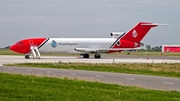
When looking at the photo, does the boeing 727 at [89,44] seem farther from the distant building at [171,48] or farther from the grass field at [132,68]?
the distant building at [171,48]

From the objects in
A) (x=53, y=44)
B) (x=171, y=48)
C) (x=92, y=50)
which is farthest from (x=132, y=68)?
(x=171, y=48)

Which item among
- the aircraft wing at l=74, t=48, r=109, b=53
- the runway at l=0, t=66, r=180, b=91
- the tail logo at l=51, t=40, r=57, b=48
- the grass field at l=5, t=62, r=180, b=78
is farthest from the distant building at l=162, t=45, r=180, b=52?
the runway at l=0, t=66, r=180, b=91

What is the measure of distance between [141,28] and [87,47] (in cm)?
949

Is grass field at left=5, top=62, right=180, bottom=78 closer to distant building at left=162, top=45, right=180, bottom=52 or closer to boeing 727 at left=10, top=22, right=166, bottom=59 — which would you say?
boeing 727 at left=10, top=22, right=166, bottom=59

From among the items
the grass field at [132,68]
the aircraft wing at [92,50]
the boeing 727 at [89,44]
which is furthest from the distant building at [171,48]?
the grass field at [132,68]

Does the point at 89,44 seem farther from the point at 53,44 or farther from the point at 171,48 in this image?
the point at 171,48

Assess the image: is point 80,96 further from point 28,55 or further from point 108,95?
point 28,55

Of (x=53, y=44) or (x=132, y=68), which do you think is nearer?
(x=132, y=68)

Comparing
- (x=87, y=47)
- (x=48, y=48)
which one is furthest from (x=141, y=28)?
(x=48, y=48)

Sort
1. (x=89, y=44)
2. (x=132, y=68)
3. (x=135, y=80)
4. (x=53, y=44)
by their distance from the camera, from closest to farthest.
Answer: (x=135, y=80) < (x=132, y=68) < (x=53, y=44) < (x=89, y=44)

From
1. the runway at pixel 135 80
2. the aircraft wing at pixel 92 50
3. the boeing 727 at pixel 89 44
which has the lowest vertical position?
the runway at pixel 135 80

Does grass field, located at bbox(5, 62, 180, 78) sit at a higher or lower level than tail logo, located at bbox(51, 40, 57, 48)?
lower

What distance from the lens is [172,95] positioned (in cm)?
1541

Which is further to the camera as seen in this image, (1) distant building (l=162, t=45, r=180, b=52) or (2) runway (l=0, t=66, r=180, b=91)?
(1) distant building (l=162, t=45, r=180, b=52)
